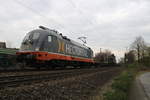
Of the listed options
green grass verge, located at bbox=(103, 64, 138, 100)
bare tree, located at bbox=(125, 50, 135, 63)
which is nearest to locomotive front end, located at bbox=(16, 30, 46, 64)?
green grass verge, located at bbox=(103, 64, 138, 100)

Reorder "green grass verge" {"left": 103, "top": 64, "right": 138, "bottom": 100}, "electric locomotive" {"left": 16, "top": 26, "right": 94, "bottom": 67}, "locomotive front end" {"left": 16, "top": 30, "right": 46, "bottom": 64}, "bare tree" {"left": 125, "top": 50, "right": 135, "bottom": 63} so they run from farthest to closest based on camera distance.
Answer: "bare tree" {"left": 125, "top": 50, "right": 135, "bottom": 63} < "electric locomotive" {"left": 16, "top": 26, "right": 94, "bottom": 67} < "locomotive front end" {"left": 16, "top": 30, "right": 46, "bottom": 64} < "green grass verge" {"left": 103, "top": 64, "right": 138, "bottom": 100}

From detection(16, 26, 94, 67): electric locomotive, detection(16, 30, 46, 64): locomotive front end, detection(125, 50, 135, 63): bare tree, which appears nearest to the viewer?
detection(16, 30, 46, 64): locomotive front end

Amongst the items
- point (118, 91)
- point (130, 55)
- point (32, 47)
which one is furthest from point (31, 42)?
point (130, 55)

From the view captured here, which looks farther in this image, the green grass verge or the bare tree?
the bare tree

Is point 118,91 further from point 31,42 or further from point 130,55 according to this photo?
point 130,55

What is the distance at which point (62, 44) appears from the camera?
18531 mm

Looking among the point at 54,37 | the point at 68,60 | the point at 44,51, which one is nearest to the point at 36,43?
the point at 44,51

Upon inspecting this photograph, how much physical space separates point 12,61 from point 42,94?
1507cm

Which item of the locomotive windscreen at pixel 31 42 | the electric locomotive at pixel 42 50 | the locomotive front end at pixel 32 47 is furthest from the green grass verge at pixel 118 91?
the locomotive windscreen at pixel 31 42

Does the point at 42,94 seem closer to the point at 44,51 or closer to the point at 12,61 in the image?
the point at 44,51


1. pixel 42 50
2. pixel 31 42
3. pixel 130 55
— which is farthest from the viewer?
pixel 130 55

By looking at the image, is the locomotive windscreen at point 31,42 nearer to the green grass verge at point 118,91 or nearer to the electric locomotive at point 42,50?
the electric locomotive at point 42,50

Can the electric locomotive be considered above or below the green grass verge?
above

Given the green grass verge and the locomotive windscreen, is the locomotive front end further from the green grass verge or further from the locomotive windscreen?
the green grass verge
